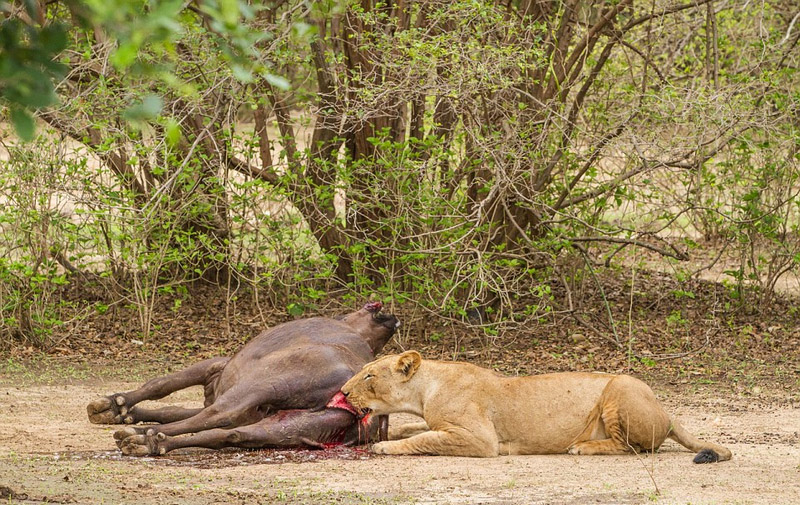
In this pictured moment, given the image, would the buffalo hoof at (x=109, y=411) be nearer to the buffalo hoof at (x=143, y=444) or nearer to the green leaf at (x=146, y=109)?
the buffalo hoof at (x=143, y=444)

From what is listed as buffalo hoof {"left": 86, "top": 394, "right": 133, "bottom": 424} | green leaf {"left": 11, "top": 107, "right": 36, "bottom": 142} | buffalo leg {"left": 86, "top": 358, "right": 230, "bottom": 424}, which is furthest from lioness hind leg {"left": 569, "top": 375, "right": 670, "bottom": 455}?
green leaf {"left": 11, "top": 107, "right": 36, "bottom": 142}

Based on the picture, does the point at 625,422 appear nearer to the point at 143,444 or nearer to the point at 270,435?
the point at 270,435

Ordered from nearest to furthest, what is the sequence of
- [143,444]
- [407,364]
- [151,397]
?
[143,444] → [407,364] → [151,397]

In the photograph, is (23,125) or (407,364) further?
(407,364)

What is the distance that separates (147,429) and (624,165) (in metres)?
6.75

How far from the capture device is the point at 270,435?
22.1 ft

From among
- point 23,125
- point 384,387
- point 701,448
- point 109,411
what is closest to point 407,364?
point 384,387

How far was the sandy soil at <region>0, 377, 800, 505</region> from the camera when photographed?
535cm

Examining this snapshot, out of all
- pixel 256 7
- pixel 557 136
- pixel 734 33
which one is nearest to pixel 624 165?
pixel 557 136

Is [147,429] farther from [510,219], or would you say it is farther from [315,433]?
[510,219]

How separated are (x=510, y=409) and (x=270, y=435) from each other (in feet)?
4.96

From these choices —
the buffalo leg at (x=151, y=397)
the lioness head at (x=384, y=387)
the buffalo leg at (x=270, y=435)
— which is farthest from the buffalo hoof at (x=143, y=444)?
the lioness head at (x=384, y=387)

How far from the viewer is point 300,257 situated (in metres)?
11.7

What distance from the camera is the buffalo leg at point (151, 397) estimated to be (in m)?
7.61
